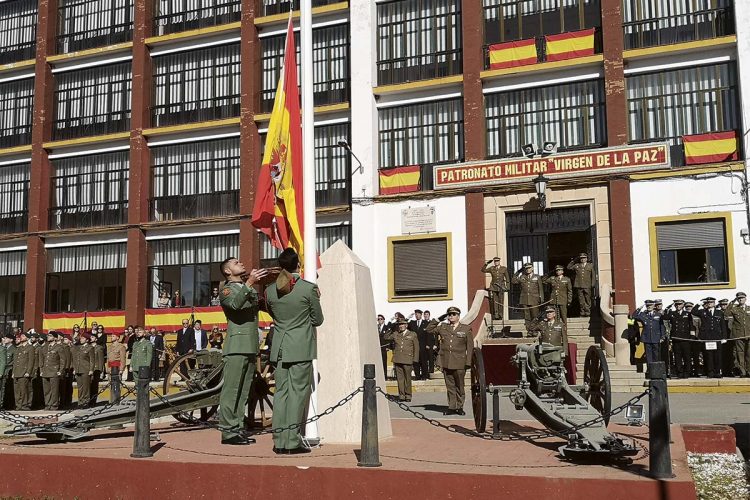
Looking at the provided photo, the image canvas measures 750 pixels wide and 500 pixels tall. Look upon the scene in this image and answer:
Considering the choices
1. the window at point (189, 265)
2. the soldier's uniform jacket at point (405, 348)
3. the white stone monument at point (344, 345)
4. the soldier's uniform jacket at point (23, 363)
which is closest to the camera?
the white stone monument at point (344, 345)

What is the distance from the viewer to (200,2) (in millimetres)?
27797

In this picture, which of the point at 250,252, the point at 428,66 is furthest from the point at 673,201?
the point at 250,252

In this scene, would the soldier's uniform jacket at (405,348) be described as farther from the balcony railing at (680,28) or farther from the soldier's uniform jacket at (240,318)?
the balcony railing at (680,28)

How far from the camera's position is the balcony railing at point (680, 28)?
828 inches

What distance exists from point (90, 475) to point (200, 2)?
2382 centimetres

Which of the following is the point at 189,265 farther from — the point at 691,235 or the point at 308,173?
the point at 308,173

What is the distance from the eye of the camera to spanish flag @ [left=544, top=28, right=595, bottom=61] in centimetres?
2238

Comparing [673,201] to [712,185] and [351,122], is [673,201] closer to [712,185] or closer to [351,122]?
[712,185]

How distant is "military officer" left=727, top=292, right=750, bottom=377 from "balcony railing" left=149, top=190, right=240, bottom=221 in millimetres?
15875

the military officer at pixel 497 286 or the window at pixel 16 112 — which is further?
the window at pixel 16 112

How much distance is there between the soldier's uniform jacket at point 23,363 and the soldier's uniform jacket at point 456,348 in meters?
9.41

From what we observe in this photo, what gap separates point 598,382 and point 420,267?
46.8 ft

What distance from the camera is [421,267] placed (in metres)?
23.1

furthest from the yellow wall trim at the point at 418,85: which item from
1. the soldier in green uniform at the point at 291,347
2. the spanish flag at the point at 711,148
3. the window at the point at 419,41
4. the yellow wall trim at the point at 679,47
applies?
the soldier in green uniform at the point at 291,347
